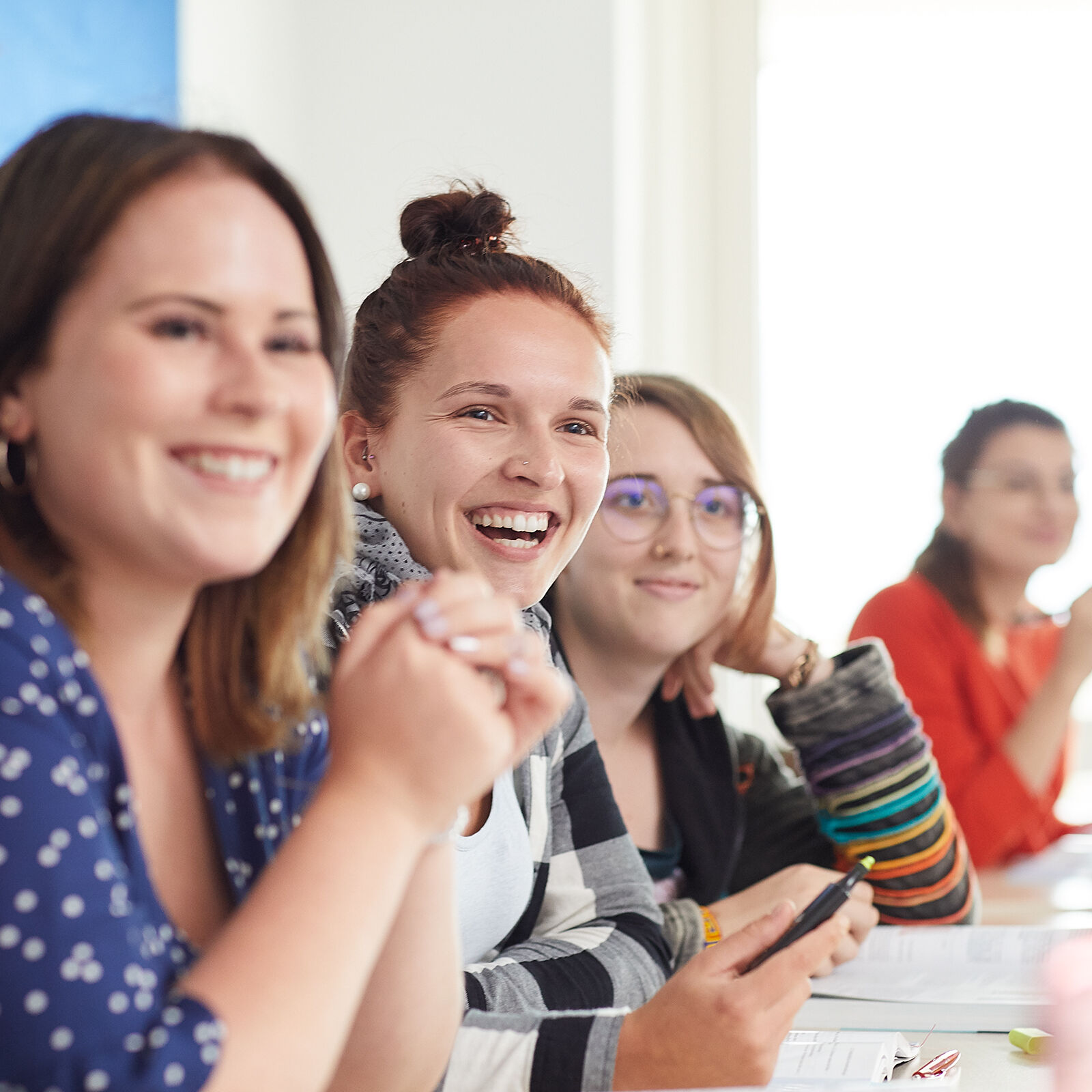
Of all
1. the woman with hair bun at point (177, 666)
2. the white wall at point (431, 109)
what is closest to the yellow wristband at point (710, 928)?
the woman with hair bun at point (177, 666)

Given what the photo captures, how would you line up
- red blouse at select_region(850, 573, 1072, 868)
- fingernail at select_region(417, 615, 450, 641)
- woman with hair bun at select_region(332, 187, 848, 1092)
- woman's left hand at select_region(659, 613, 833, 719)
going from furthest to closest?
red blouse at select_region(850, 573, 1072, 868) < woman's left hand at select_region(659, 613, 833, 719) < woman with hair bun at select_region(332, 187, 848, 1092) < fingernail at select_region(417, 615, 450, 641)

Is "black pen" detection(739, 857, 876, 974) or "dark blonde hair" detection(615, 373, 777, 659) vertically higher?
"dark blonde hair" detection(615, 373, 777, 659)

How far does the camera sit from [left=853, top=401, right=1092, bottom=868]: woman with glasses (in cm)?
214

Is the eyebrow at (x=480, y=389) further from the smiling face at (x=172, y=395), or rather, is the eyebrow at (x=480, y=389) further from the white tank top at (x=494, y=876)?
the smiling face at (x=172, y=395)

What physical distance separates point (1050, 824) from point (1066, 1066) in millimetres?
1967

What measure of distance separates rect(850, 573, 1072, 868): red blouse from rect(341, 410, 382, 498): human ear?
4.29 ft

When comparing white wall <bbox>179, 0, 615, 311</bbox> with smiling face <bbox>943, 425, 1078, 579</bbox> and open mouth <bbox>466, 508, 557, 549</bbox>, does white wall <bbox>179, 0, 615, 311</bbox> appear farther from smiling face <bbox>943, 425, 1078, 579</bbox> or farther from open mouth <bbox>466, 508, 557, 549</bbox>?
open mouth <bbox>466, 508, 557, 549</bbox>

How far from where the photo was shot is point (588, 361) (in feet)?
3.96

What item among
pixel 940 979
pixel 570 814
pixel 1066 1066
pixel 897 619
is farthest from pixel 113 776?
A: pixel 897 619

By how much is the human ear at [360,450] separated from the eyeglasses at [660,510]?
1.19 ft

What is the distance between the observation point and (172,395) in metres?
0.57

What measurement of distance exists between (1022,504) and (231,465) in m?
2.17

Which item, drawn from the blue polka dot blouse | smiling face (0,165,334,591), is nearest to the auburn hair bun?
smiling face (0,165,334,591)

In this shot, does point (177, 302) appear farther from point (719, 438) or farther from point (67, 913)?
point (719, 438)
